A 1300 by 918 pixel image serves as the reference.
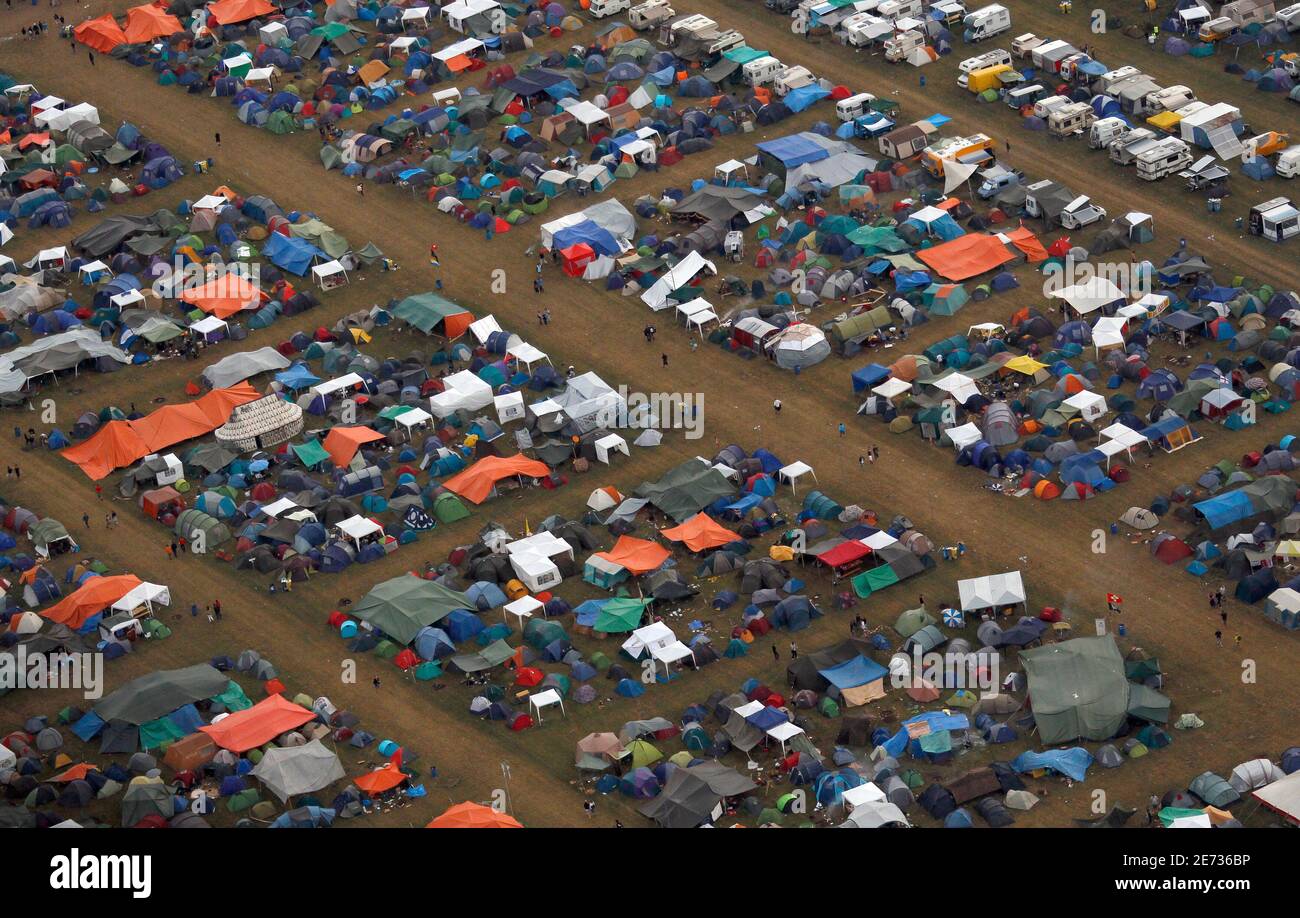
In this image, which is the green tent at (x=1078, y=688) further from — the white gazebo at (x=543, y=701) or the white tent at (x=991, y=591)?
the white gazebo at (x=543, y=701)

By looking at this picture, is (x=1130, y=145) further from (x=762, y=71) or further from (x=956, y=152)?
(x=762, y=71)

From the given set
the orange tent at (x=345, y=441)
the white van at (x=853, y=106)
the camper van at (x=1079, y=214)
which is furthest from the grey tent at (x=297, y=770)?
the white van at (x=853, y=106)

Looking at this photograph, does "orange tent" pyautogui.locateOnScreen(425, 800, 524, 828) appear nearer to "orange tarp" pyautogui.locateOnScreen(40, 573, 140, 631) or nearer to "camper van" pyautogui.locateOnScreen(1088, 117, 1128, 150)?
"orange tarp" pyautogui.locateOnScreen(40, 573, 140, 631)

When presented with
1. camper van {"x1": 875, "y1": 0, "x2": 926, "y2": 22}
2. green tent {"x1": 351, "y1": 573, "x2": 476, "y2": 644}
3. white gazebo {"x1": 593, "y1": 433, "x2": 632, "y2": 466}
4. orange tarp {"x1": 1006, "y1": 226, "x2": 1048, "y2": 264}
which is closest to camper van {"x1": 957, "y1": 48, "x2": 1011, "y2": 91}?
camper van {"x1": 875, "y1": 0, "x2": 926, "y2": 22}

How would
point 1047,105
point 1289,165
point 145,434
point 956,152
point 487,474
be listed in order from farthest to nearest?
point 1047,105 < point 956,152 < point 1289,165 < point 145,434 < point 487,474

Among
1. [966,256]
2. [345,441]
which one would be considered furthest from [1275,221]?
[345,441]

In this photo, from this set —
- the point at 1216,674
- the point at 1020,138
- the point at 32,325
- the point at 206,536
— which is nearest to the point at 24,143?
the point at 32,325
